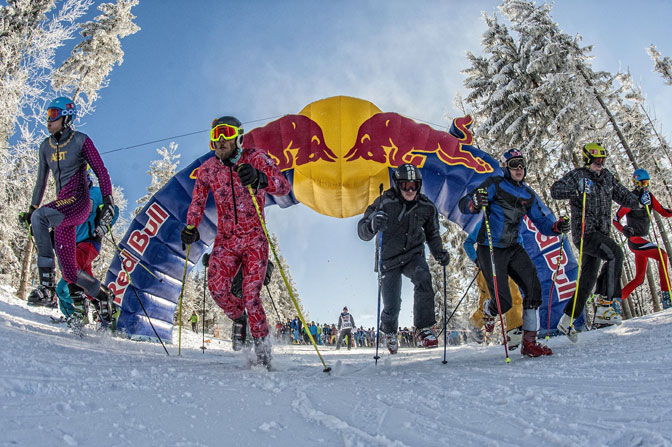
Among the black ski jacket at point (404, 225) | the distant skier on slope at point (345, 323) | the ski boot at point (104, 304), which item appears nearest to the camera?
the black ski jacket at point (404, 225)

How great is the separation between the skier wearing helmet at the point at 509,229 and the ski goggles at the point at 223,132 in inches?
101

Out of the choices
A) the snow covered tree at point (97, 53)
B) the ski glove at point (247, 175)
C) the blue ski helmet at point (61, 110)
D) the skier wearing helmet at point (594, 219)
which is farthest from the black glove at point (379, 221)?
the snow covered tree at point (97, 53)

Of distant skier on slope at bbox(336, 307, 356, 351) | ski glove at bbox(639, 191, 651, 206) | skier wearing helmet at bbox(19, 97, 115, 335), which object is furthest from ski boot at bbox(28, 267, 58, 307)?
distant skier on slope at bbox(336, 307, 356, 351)

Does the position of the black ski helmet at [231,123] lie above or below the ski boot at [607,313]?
above

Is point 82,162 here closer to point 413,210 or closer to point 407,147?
point 413,210

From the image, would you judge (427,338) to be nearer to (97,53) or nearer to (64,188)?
(64,188)

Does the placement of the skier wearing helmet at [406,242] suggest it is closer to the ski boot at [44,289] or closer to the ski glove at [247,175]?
the ski glove at [247,175]

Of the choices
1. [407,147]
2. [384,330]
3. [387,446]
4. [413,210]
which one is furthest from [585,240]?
[387,446]

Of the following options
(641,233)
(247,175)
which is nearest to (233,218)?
(247,175)

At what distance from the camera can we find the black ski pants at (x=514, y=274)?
13.8 ft

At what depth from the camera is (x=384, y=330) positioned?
502cm

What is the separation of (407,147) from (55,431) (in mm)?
7524

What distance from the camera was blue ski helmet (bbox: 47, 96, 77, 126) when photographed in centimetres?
446

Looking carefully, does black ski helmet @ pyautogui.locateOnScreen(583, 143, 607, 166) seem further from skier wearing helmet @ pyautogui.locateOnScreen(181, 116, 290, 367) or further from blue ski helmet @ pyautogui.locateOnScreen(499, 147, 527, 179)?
skier wearing helmet @ pyautogui.locateOnScreen(181, 116, 290, 367)
